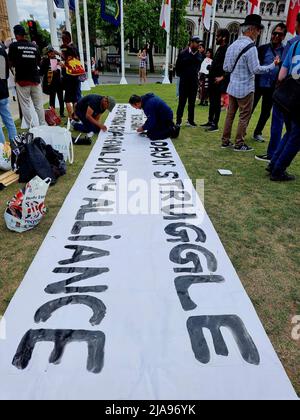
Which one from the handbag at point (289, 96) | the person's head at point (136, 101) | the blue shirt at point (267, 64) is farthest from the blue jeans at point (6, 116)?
the blue shirt at point (267, 64)

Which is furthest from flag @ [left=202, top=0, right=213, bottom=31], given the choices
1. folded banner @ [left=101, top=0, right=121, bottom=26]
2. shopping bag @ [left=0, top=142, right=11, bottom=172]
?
shopping bag @ [left=0, top=142, right=11, bottom=172]

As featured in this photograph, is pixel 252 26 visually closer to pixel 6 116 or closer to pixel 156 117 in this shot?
pixel 156 117

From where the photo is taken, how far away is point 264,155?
15.2ft

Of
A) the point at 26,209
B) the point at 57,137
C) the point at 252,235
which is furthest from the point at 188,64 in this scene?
the point at 26,209

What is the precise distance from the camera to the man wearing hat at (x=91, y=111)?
214 inches

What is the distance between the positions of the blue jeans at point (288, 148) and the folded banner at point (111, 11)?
1212 centimetres

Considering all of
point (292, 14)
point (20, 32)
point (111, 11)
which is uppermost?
point (111, 11)

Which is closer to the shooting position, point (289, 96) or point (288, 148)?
point (289, 96)

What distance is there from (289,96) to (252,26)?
1379 millimetres

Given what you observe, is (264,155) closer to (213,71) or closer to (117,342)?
(213,71)

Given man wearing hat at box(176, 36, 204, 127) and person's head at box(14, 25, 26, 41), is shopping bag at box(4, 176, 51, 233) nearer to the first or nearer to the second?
person's head at box(14, 25, 26, 41)

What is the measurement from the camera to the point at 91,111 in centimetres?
557

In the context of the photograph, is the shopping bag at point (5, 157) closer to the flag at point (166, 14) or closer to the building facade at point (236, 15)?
the flag at point (166, 14)
